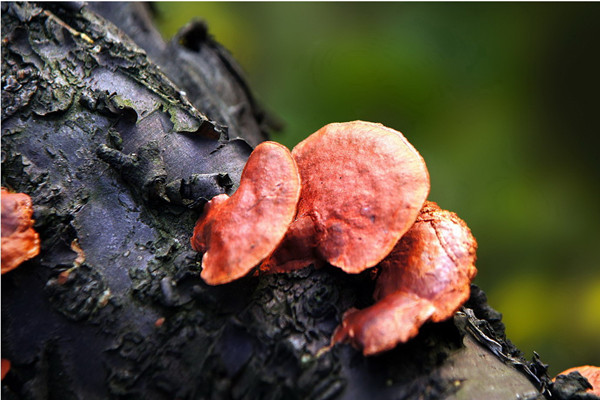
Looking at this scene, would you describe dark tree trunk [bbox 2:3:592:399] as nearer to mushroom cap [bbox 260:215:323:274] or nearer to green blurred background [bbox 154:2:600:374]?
mushroom cap [bbox 260:215:323:274]

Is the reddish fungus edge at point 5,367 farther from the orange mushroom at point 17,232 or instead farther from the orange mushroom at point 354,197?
the orange mushroom at point 354,197

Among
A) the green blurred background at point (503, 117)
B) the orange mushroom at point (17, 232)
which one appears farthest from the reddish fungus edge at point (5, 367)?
the green blurred background at point (503, 117)

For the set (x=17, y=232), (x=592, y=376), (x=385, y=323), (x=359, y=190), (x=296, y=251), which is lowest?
(x=592, y=376)

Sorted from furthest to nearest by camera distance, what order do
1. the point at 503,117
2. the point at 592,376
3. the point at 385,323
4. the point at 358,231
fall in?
the point at 503,117 < the point at 592,376 < the point at 358,231 < the point at 385,323

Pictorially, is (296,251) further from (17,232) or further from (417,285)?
(17,232)

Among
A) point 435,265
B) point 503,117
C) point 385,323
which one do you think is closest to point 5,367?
point 385,323

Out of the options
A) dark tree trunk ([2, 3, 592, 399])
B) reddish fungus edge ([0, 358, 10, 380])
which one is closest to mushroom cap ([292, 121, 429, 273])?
dark tree trunk ([2, 3, 592, 399])

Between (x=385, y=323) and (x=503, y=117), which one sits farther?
(x=503, y=117)
